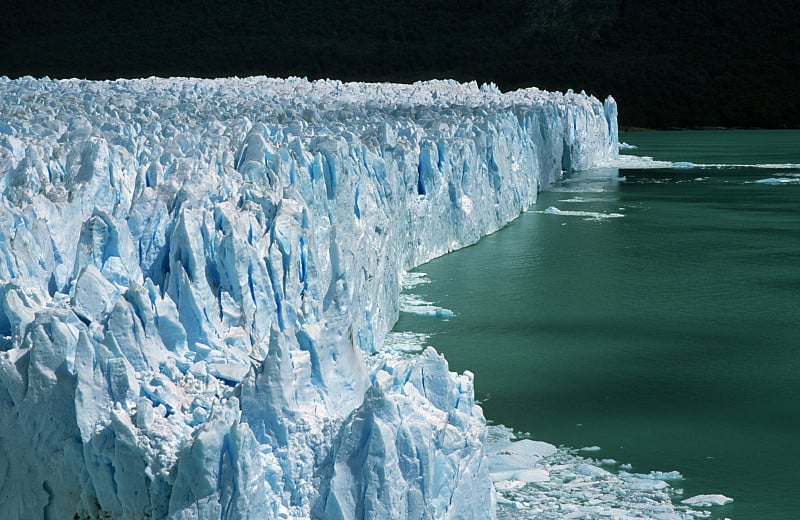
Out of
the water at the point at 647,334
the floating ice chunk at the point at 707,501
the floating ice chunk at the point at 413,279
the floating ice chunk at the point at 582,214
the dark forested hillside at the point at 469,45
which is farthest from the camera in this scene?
the dark forested hillside at the point at 469,45

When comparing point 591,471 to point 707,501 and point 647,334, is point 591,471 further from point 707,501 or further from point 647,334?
point 647,334

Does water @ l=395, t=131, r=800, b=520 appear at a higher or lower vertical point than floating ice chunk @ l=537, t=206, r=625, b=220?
lower

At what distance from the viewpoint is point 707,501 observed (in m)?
4.06

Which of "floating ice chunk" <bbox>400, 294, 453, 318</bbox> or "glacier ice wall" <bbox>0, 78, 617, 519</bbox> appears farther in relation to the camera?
"floating ice chunk" <bbox>400, 294, 453, 318</bbox>

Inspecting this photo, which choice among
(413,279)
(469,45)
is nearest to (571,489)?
(413,279)

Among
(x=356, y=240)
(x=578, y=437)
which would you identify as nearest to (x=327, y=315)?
(x=578, y=437)

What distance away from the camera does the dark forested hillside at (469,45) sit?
1155 inches

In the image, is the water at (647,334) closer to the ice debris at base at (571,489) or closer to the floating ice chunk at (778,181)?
the ice debris at base at (571,489)

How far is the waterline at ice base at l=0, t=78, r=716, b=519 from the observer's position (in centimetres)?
300

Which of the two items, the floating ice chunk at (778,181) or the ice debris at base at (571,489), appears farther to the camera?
the floating ice chunk at (778,181)

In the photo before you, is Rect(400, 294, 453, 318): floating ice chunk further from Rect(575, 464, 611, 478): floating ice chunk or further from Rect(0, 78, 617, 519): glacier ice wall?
Rect(575, 464, 611, 478): floating ice chunk

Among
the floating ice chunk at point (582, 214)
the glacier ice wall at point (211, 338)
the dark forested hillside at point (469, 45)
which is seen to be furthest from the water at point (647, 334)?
the dark forested hillside at point (469, 45)

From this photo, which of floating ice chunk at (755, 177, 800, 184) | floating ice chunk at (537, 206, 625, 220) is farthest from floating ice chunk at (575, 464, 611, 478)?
floating ice chunk at (755, 177, 800, 184)

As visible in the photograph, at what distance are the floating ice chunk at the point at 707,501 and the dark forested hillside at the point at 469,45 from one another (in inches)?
1011
